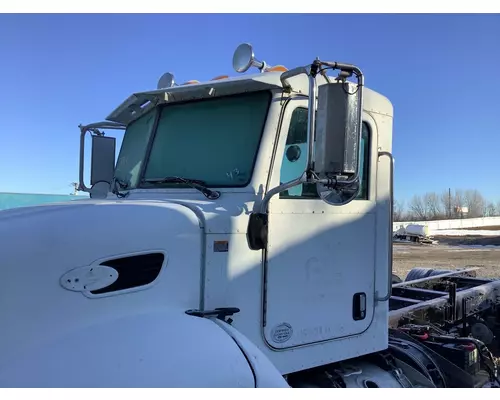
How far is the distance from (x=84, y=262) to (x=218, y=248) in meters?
0.73

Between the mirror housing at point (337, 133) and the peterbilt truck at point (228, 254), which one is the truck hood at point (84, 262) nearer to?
the peterbilt truck at point (228, 254)

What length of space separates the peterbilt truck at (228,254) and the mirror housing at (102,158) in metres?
0.69

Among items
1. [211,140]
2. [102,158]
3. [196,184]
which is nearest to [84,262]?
[196,184]

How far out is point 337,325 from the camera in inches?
126

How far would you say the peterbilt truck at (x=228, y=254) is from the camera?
2096 mm

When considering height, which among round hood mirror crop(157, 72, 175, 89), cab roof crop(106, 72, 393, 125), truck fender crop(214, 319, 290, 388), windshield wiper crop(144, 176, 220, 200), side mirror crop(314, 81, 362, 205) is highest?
round hood mirror crop(157, 72, 175, 89)

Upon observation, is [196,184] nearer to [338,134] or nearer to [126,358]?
[338,134]

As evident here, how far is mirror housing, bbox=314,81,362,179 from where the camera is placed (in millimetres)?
2447

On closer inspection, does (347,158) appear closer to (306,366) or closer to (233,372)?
(233,372)

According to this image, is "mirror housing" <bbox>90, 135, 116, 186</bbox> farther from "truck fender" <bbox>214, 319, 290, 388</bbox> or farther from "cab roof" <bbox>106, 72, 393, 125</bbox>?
"truck fender" <bbox>214, 319, 290, 388</bbox>

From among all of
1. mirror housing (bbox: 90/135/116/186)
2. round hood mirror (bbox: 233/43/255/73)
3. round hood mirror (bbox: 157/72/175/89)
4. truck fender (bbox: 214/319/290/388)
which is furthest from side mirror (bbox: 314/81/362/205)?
mirror housing (bbox: 90/135/116/186)

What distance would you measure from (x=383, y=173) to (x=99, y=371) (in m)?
2.40

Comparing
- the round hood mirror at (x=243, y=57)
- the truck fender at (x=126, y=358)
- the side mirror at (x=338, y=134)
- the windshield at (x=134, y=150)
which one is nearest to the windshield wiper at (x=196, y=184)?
the windshield at (x=134, y=150)

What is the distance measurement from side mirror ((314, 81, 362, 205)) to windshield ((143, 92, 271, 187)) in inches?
21.0
